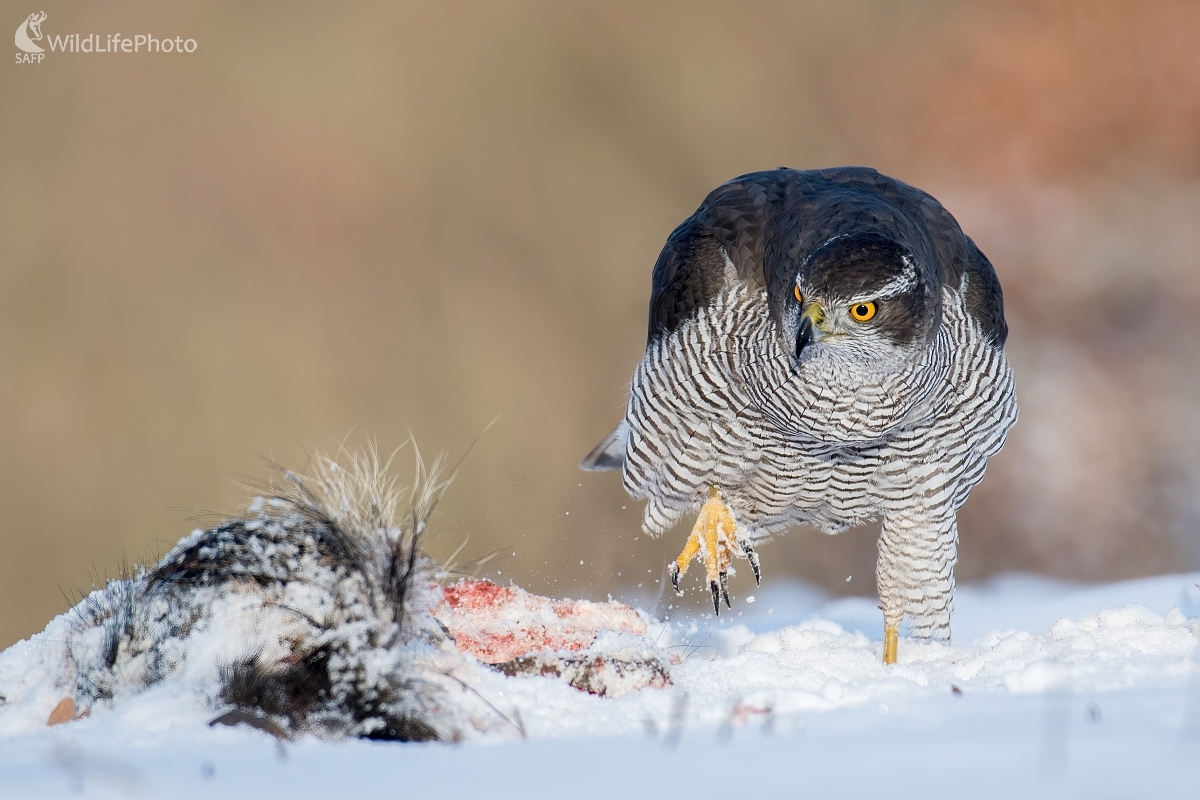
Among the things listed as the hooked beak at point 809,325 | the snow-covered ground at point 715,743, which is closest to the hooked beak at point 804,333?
the hooked beak at point 809,325

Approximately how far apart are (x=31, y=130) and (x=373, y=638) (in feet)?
23.0

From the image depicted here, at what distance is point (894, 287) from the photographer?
10.0 feet

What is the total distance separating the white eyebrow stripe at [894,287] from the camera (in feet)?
9.95

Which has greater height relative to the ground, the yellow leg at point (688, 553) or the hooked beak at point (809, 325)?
the hooked beak at point (809, 325)

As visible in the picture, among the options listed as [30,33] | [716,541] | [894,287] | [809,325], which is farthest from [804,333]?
[30,33]

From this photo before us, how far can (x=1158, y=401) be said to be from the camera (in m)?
9.09

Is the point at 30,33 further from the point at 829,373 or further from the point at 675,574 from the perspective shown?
the point at 829,373

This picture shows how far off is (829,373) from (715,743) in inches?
66.2

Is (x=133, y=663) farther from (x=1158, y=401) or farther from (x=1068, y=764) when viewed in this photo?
(x=1158, y=401)

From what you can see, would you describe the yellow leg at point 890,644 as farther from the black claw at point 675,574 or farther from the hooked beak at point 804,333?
the hooked beak at point 804,333

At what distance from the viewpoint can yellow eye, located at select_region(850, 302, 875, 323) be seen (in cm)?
308

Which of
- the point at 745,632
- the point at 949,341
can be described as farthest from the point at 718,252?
the point at 745,632

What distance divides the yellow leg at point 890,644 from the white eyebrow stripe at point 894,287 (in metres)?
1.42

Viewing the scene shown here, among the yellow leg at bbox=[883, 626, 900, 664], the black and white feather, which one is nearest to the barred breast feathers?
the black and white feather
